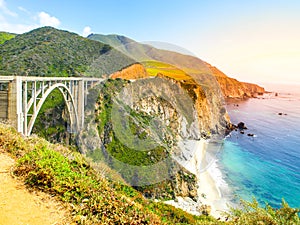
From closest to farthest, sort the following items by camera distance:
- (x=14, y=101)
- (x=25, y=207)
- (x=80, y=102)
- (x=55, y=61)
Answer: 1. (x=25, y=207)
2. (x=14, y=101)
3. (x=80, y=102)
4. (x=55, y=61)

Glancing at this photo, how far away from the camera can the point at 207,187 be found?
67.9ft

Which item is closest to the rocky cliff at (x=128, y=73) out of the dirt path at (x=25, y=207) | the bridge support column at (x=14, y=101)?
the bridge support column at (x=14, y=101)

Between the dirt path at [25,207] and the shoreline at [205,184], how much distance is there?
1343cm

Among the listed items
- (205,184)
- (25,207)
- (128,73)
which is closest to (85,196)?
(25,207)

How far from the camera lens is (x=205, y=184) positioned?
21172 millimetres

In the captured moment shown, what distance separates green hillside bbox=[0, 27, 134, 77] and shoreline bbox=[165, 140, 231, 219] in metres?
16.7

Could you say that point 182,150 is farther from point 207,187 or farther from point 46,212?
Answer: point 46,212

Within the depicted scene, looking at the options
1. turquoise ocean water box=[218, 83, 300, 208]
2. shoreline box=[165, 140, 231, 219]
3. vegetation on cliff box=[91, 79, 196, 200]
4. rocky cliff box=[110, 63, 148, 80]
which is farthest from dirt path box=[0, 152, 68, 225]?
rocky cliff box=[110, 63, 148, 80]

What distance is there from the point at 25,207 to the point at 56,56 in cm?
3341

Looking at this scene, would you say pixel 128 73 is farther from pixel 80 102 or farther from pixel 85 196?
pixel 85 196

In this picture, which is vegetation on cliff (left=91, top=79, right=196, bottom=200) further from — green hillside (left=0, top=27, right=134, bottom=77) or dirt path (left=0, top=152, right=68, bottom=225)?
dirt path (left=0, top=152, right=68, bottom=225)

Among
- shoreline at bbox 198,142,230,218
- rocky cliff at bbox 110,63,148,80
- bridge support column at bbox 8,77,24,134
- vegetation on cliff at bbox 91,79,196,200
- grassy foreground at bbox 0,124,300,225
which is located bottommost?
shoreline at bbox 198,142,230,218

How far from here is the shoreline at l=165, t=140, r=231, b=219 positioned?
55.2 feet

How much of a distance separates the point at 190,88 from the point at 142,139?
48.5 ft
